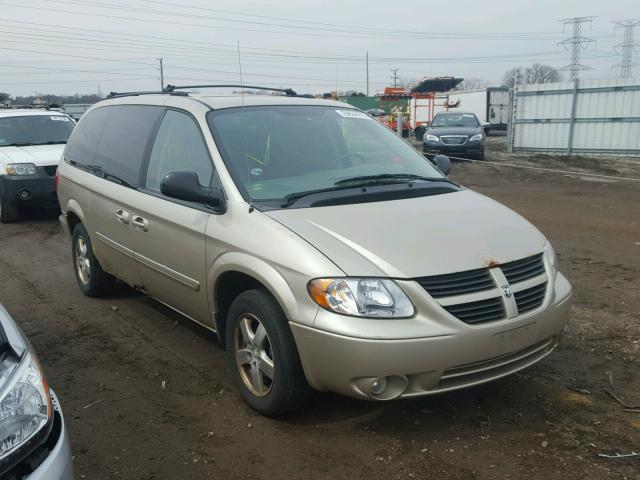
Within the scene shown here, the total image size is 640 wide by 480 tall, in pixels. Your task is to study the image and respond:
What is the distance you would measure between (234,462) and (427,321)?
122cm

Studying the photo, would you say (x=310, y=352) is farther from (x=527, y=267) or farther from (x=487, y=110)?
(x=487, y=110)

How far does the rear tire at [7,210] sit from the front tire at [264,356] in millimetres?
7667

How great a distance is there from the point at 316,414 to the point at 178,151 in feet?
6.62

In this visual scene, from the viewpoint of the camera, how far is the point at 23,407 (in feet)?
6.88

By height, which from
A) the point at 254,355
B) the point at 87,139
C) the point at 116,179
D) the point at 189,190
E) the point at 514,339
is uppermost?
the point at 87,139

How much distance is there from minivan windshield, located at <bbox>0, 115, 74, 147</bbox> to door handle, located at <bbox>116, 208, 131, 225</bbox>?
6933 mm

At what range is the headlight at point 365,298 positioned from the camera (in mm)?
3035

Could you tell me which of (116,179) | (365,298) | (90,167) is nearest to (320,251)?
(365,298)

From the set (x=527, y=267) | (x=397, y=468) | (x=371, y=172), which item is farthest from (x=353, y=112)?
(x=397, y=468)

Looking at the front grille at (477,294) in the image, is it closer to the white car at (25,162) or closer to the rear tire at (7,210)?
the white car at (25,162)

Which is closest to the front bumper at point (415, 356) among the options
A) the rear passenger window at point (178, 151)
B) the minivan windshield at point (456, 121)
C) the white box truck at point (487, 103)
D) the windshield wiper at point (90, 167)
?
the rear passenger window at point (178, 151)

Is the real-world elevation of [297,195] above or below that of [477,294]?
above

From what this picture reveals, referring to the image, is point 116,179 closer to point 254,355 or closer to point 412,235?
point 254,355

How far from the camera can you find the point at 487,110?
3688 centimetres
